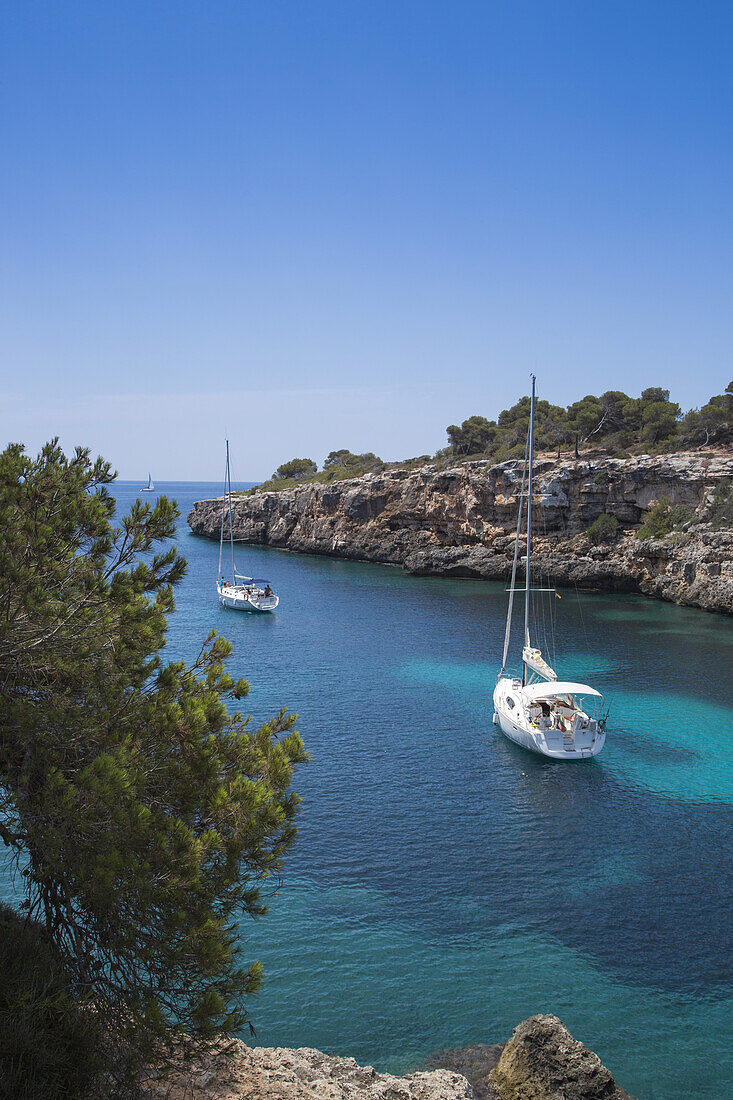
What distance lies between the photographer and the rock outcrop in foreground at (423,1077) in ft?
35.5

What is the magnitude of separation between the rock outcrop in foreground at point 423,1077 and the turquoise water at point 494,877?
135 cm

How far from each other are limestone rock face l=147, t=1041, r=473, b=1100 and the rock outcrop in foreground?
12 millimetres

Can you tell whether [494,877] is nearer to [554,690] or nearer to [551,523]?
[554,690]

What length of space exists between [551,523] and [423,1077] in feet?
204

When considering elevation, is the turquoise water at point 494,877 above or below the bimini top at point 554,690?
below

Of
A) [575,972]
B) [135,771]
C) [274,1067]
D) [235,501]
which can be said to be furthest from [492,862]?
[235,501]

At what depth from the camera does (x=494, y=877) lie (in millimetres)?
19844

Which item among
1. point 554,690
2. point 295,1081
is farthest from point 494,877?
point 554,690

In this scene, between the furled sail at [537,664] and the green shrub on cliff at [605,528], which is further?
the green shrub on cliff at [605,528]

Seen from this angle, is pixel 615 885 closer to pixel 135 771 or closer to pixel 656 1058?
pixel 656 1058

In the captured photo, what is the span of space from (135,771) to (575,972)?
39.5 ft

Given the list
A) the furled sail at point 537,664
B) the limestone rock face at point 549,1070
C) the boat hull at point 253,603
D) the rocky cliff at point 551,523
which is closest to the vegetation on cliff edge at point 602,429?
the rocky cliff at point 551,523

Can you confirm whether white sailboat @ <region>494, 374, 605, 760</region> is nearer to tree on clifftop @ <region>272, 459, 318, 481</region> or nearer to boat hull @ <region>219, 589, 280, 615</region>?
boat hull @ <region>219, 589, 280, 615</region>

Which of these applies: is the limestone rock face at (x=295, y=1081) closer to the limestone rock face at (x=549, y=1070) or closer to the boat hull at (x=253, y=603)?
Answer: the limestone rock face at (x=549, y=1070)
